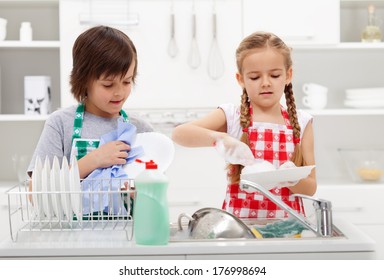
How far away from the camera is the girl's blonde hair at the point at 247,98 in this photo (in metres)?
1.88

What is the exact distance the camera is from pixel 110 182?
60.2 inches

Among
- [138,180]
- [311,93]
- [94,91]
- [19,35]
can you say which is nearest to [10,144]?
[19,35]

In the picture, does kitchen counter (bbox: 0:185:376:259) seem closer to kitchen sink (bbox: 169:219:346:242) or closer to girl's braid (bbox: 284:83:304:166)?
kitchen sink (bbox: 169:219:346:242)

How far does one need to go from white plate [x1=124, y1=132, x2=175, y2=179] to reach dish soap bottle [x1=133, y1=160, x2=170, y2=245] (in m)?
0.29

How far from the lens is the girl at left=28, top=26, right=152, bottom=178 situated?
1751 millimetres

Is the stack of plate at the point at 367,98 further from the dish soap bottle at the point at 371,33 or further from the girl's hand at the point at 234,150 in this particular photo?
the girl's hand at the point at 234,150

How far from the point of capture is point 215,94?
3162mm

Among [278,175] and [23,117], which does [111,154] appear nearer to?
[278,175]

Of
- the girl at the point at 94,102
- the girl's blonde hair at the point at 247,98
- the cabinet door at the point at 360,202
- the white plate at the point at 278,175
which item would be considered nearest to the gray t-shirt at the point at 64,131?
the girl at the point at 94,102

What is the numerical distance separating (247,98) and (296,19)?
1.31 meters

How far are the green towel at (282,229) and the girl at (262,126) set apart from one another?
0.21 meters

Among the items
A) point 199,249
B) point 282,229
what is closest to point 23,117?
point 282,229

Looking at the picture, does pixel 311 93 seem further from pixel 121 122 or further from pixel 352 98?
pixel 121 122
